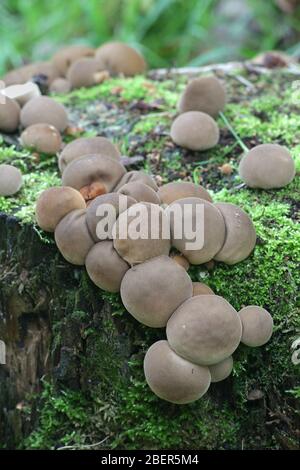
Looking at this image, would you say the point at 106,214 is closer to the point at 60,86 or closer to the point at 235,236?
the point at 235,236

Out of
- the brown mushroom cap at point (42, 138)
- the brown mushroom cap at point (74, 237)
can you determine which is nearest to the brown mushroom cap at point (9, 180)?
the brown mushroom cap at point (42, 138)

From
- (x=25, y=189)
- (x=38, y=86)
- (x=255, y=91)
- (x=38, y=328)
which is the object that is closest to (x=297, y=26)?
(x=255, y=91)

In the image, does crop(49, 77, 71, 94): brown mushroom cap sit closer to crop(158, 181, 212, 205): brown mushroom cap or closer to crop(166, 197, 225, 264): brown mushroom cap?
crop(158, 181, 212, 205): brown mushroom cap

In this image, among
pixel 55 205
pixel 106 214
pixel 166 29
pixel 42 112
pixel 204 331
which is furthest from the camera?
pixel 166 29

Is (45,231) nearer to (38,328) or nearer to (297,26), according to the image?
(38,328)

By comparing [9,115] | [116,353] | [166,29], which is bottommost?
[166,29]

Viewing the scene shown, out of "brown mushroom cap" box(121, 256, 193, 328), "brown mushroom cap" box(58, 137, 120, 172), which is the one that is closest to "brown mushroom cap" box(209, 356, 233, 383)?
"brown mushroom cap" box(121, 256, 193, 328)

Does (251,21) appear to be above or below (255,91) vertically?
below

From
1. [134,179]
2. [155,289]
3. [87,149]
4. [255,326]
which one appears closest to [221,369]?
[255,326]
